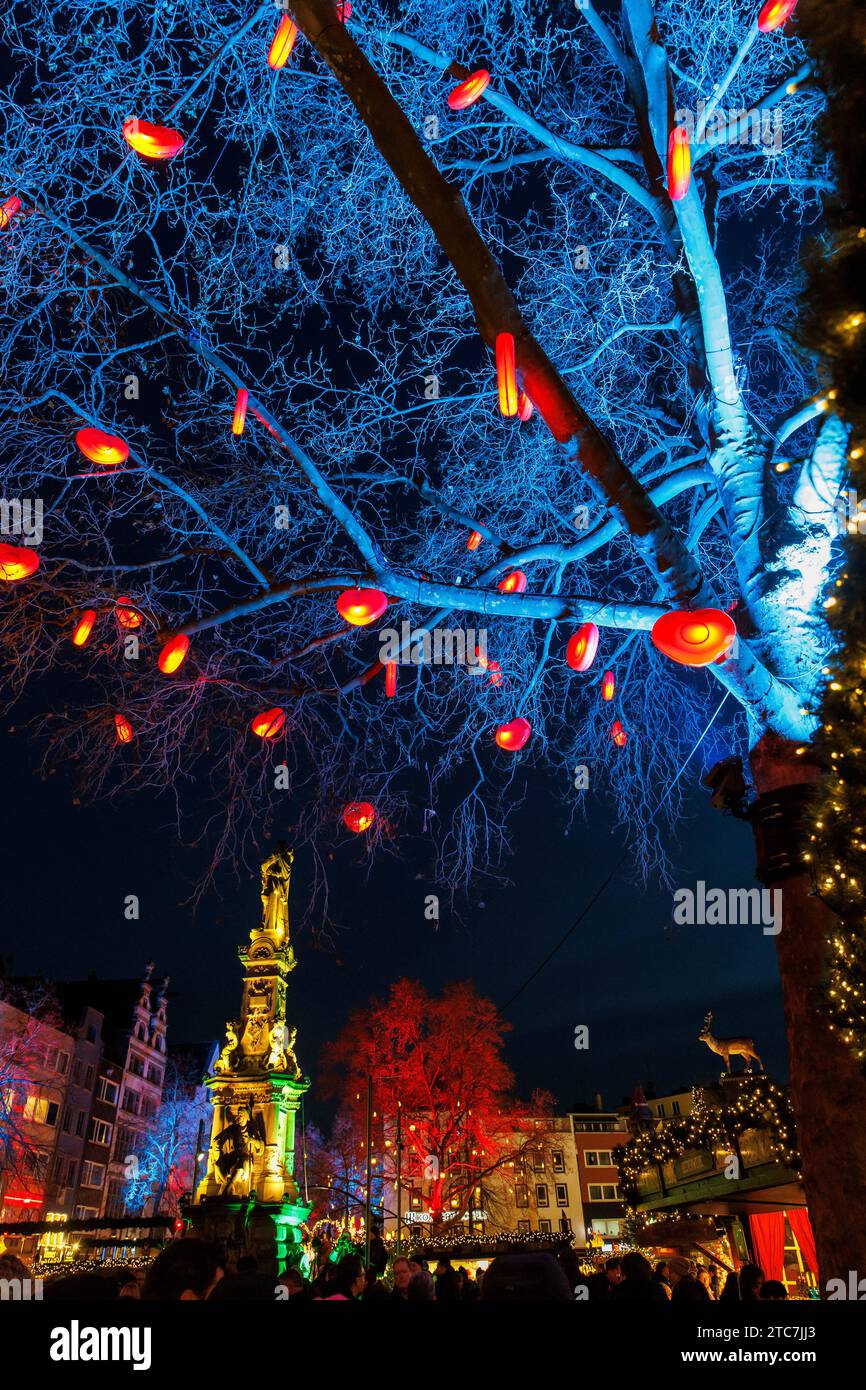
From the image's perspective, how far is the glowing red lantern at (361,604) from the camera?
23.5 ft

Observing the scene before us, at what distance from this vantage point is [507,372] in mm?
5590

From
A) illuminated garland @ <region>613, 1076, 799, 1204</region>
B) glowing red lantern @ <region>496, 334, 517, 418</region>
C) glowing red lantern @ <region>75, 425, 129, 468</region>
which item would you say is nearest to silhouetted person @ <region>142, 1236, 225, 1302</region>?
glowing red lantern @ <region>496, 334, 517, 418</region>

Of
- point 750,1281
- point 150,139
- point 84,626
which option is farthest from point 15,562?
point 750,1281

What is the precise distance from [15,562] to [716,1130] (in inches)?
498

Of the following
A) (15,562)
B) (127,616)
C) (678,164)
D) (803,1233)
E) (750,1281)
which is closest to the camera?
(678,164)

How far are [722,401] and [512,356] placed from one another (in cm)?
232

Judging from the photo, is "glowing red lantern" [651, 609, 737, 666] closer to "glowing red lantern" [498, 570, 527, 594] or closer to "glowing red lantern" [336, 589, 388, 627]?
"glowing red lantern" [336, 589, 388, 627]

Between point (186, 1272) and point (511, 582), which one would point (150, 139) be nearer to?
point (511, 582)

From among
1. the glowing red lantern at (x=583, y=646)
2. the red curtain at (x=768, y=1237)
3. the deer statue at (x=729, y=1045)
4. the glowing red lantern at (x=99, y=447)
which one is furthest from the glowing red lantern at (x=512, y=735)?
the red curtain at (x=768, y=1237)

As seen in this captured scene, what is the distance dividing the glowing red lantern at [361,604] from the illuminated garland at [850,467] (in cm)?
405
